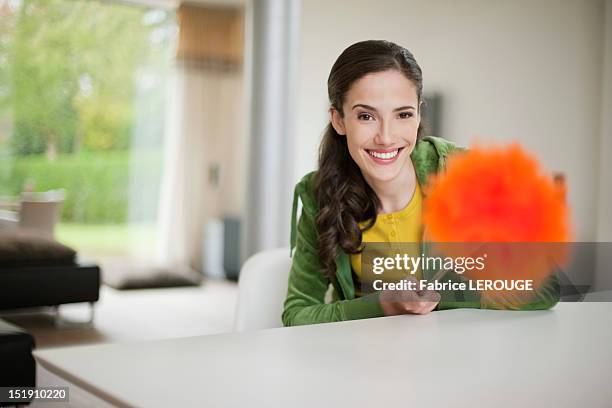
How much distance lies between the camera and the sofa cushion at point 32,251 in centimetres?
346

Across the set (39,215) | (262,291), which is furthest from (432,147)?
(39,215)

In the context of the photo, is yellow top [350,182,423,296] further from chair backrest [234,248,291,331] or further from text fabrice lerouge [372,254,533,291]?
chair backrest [234,248,291,331]

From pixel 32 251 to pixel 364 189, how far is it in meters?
2.97

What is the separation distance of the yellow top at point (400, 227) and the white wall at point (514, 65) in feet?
0.27

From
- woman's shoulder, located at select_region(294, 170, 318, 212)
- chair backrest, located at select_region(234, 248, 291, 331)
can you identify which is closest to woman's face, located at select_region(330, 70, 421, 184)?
woman's shoulder, located at select_region(294, 170, 318, 212)

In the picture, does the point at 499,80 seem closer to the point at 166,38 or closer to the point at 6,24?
the point at 6,24

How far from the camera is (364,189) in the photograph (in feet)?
2.81

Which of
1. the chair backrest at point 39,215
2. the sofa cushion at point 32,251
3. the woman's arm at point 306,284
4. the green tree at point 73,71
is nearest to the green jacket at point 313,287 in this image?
the woman's arm at point 306,284

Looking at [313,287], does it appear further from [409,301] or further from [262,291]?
[409,301]

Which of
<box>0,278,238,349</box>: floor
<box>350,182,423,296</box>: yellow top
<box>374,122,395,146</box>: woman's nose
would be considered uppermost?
<box>374,122,395,146</box>: woman's nose

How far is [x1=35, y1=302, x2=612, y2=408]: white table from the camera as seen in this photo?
53cm

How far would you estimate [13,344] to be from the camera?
204 cm

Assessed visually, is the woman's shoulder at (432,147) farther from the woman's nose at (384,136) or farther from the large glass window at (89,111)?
the large glass window at (89,111)

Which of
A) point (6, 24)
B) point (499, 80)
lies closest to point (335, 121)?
point (499, 80)
